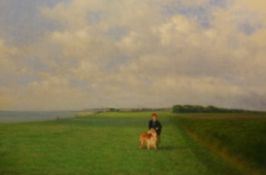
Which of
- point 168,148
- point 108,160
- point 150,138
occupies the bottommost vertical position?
point 108,160

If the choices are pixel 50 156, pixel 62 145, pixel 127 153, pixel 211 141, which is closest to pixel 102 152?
pixel 127 153

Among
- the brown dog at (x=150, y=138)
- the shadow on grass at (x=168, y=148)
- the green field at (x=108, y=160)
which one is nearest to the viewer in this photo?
the green field at (x=108, y=160)

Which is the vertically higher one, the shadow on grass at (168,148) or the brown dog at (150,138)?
the brown dog at (150,138)

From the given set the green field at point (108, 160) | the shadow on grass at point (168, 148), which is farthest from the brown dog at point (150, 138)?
the shadow on grass at point (168, 148)

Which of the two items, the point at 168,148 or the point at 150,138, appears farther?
the point at 168,148

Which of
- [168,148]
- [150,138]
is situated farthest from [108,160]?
[168,148]

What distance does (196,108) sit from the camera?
14800 centimetres

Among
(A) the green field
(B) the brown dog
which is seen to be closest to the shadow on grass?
(A) the green field

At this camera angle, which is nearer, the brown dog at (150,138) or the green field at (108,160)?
the green field at (108,160)

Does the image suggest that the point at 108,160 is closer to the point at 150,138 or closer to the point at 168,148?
the point at 150,138

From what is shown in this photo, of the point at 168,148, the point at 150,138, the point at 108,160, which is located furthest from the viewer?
the point at 168,148

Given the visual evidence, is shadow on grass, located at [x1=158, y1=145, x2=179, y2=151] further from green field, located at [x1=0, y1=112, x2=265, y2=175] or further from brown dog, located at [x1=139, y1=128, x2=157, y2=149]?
brown dog, located at [x1=139, y1=128, x2=157, y2=149]

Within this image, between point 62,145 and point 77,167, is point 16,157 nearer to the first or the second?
point 77,167

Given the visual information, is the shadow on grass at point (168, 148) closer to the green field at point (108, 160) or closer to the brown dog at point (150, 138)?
the green field at point (108, 160)
